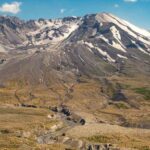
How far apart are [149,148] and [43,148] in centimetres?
4696

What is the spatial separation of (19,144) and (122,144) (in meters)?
Result: 47.7

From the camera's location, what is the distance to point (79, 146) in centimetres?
18312

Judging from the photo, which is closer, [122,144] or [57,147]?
[57,147]

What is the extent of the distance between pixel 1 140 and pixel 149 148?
60008 millimetres

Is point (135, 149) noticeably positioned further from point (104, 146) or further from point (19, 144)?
point (19, 144)

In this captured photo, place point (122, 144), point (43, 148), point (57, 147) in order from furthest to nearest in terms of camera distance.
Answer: point (122, 144), point (57, 147), point (43, 148)

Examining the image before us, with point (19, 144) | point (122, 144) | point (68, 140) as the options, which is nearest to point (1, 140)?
point (19, 144)

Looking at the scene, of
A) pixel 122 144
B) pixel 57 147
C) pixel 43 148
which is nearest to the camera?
pixel 43 148

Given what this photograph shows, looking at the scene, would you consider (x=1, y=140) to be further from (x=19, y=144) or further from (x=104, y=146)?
(x=104, y=146)

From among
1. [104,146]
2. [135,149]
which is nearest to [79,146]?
[104,146]

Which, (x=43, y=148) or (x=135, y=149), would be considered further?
(x=135, y=149)

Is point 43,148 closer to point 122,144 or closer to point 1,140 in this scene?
point 1,140

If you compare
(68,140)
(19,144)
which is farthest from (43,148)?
(68,140)

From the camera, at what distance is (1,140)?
18550 cm
